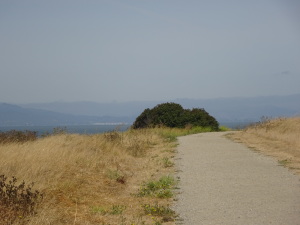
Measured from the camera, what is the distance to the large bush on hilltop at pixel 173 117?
3728cm

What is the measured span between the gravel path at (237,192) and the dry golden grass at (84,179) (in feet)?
2.69

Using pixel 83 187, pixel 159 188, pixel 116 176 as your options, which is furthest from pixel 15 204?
pixel 116 176

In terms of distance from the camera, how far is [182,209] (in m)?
7.84

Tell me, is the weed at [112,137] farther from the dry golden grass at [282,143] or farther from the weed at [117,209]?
the weed at [117,209]

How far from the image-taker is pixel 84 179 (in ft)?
34.8

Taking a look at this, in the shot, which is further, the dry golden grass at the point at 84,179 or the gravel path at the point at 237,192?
the dry golden grass at the point at 84,179

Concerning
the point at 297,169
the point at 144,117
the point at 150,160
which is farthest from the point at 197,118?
the point at 297,169

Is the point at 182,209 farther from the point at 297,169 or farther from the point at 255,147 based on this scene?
the point at 255,147

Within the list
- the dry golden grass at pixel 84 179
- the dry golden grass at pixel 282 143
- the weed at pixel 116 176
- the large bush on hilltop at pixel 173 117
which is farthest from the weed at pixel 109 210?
the large bush on hilltop at pixel 173 117

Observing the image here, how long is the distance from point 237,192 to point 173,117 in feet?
93.6

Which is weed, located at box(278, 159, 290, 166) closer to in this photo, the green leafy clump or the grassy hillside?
the grassy hillside

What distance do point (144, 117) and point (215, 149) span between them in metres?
20.4

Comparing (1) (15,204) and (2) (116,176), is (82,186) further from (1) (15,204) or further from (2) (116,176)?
(1) (15,204)

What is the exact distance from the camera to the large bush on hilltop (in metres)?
37.3
